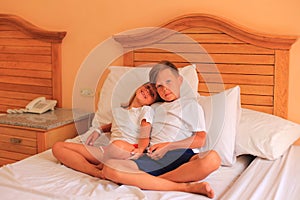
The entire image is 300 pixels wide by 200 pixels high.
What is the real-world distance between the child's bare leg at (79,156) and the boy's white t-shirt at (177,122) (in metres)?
0.31

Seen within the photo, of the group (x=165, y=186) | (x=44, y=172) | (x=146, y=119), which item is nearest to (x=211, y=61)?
(x=146, y=119)

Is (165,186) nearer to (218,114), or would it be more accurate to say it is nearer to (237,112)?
(218,114)

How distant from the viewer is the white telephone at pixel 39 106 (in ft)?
8.85

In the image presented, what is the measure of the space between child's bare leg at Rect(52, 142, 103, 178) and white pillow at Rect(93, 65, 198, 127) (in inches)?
14.7

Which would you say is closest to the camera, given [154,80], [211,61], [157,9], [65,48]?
[154,80]

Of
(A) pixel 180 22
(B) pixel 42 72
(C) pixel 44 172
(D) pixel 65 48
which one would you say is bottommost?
(C) pixel 44 172

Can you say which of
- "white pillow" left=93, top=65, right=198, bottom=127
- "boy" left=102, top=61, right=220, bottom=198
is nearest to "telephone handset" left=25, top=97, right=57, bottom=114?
"white pillow" left=93, top=65, right=198, bottom=127

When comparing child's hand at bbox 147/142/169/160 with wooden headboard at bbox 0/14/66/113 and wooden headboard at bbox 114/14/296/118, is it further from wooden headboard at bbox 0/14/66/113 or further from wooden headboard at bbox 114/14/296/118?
wooden headboard at bbox 0/14/66/113

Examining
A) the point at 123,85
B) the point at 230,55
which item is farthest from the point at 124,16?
the point at 230,55

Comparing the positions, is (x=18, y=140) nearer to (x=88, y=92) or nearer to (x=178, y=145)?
(x=88, y=92)

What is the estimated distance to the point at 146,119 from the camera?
1.79 metres

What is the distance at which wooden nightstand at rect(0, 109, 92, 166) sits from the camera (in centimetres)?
234

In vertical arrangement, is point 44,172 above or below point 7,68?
below

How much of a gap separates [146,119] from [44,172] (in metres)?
0.54
